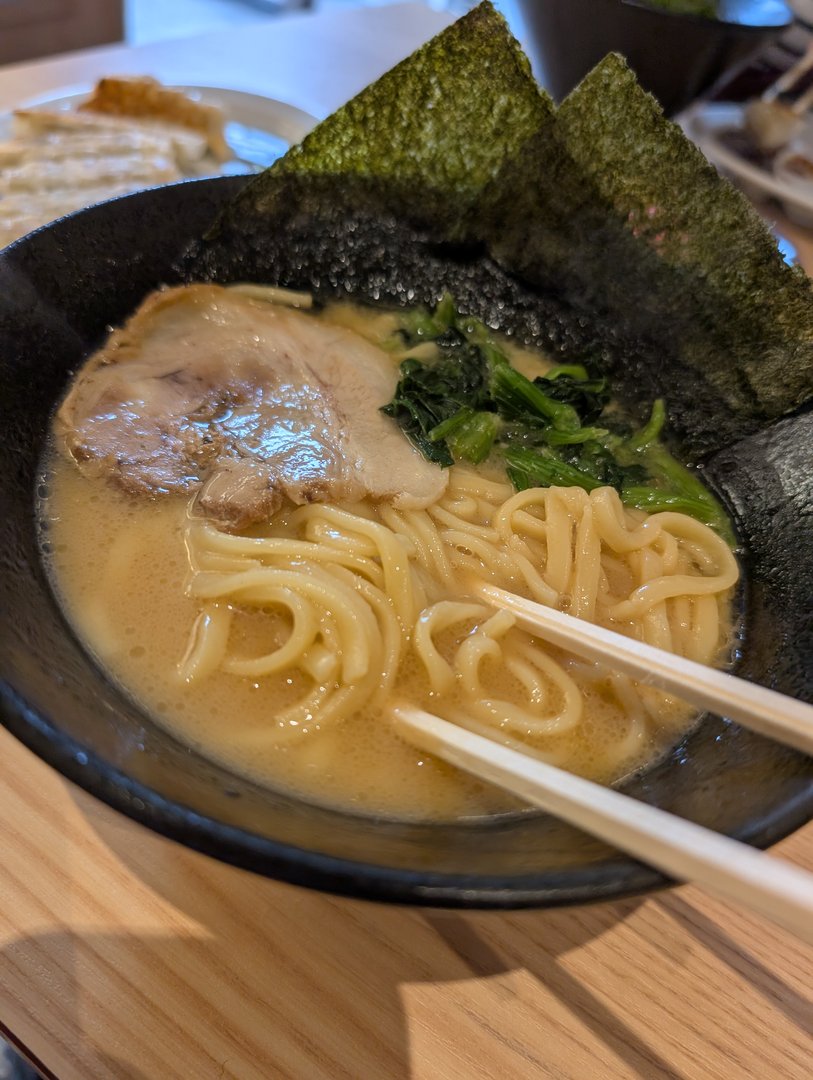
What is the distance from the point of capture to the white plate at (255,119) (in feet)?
10.1

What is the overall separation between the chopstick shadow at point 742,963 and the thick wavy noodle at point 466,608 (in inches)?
9.7

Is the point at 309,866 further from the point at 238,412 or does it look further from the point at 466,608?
the point at 238,412

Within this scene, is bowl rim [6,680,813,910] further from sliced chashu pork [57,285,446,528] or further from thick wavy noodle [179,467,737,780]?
sliced chashu pork [57,285,446,528]

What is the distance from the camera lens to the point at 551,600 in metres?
1.61

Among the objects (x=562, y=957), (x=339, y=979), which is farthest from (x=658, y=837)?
(x=339, y=979)

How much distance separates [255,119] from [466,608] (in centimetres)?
247

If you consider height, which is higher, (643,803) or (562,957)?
(643,803)

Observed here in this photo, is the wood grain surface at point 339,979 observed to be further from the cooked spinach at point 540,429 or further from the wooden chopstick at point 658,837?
the cooked spinach at point 540,429

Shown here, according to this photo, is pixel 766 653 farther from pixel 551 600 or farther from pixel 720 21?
pixel 720 21

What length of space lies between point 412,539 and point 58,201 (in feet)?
5.60

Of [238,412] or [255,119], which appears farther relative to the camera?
[255,119]

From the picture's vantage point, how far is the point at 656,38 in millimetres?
2426

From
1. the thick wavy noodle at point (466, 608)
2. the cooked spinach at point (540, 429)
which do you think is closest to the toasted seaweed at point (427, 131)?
the cooked spinach at point (540, 429)

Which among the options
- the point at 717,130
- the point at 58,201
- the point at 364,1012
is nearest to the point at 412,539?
the point at 364,1012
